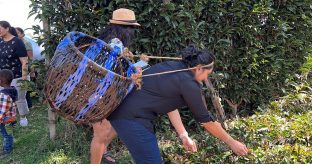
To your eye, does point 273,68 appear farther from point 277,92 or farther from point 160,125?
point 160,125

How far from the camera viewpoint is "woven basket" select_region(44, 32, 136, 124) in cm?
298

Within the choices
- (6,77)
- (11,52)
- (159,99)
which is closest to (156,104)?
(159,99)

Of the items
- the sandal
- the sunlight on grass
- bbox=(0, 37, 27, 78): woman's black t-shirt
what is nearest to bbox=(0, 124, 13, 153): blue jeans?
the sunlight on grass

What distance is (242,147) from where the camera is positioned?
326 cm

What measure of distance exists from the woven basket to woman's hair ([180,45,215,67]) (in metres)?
0.42

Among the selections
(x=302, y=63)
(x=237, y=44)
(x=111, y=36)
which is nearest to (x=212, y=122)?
(x=111, y=36)

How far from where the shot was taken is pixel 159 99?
3.18 meters

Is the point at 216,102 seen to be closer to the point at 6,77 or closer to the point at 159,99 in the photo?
the point at 159,99

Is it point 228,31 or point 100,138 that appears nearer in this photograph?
point 100,138

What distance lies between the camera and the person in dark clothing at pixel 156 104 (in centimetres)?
312

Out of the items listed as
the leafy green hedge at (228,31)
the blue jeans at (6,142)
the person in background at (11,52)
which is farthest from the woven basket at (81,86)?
the person in background at (11,52)

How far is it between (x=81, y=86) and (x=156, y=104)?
59cm

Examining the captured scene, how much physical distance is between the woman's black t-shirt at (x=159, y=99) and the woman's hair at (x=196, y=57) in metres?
0.05

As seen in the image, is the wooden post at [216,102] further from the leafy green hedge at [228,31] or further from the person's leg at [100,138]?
the person's leg at [100,138]
